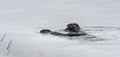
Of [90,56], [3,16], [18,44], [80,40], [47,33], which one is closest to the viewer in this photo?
[90,56]

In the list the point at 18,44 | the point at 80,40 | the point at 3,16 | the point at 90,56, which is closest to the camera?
the point at 90,56

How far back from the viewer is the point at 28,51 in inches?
720

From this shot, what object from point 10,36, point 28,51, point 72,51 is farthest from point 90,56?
point 10,36

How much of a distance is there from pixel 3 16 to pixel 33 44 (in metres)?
17.9

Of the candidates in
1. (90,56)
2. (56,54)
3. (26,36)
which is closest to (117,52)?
(90,56)

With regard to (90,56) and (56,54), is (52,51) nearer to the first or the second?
(56,54)

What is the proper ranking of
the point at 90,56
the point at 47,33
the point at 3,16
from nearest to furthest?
1. the point at 90,56
2. the point at 47,33
3. the point at 3,16

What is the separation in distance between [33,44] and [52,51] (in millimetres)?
1842

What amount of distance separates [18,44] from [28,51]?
1.61 meters

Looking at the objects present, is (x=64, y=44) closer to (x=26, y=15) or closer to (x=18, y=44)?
(x=18, y=44)

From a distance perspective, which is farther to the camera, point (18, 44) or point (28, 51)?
point (18, 44)

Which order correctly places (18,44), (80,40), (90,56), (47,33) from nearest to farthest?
(90,56), (18,44), (80,40), (47,33)

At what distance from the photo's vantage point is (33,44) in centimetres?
2020

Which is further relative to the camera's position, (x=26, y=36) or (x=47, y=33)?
(x=47, y=33)
